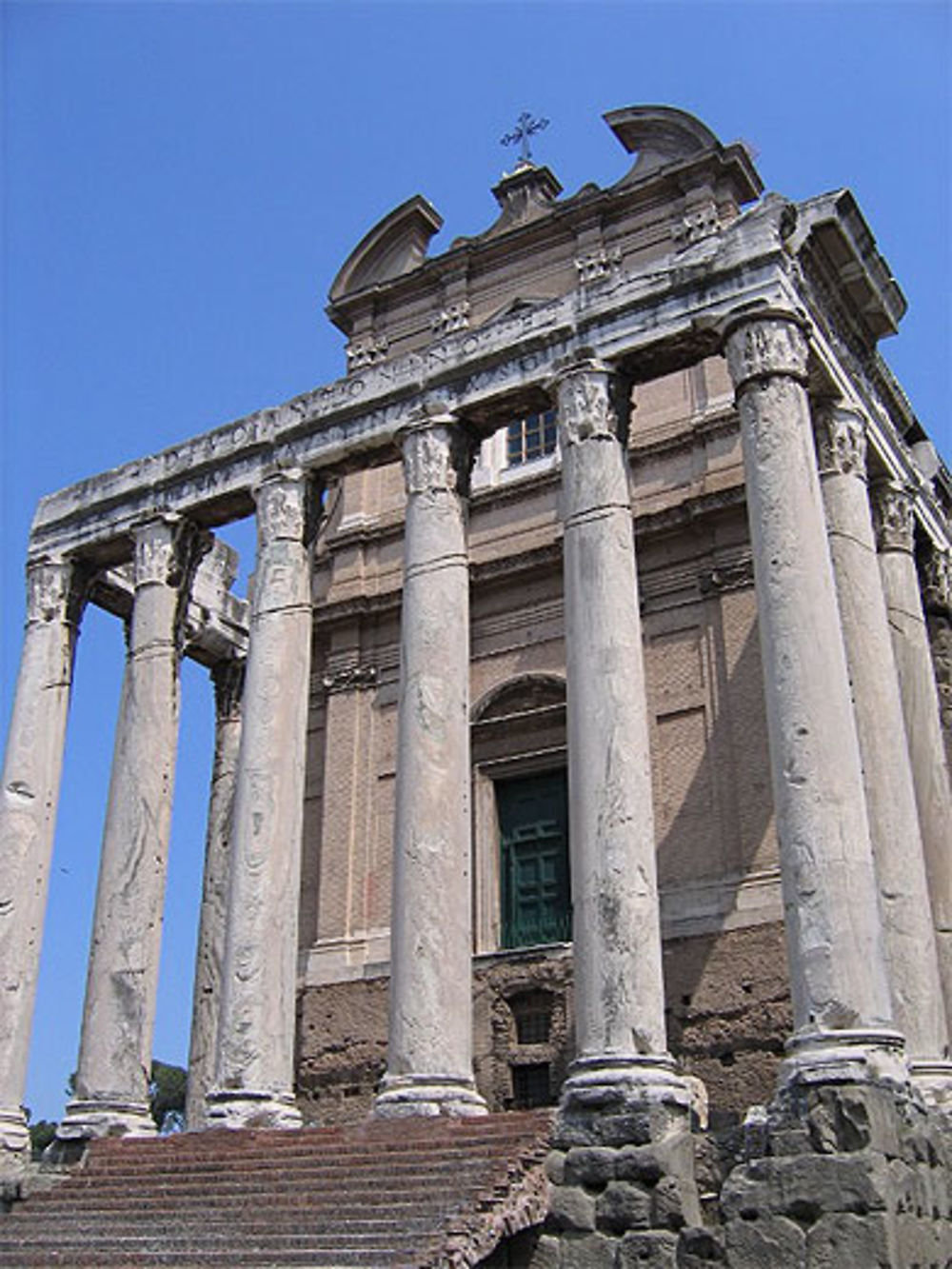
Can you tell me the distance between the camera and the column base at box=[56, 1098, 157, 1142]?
49.3 ft

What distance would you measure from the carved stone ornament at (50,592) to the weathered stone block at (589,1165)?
11.1m

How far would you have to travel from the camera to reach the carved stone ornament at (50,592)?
19.3 metres

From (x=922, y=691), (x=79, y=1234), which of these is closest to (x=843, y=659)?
(x=922, y=691)

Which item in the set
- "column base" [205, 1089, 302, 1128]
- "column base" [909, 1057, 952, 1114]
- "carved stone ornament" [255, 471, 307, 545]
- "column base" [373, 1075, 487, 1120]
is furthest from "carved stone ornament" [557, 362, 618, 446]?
"column base" [205, 1089, 302, 1128]

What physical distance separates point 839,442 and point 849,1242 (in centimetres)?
934

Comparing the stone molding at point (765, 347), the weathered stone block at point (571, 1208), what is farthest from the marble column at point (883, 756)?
the weathered stone block at point (571, 1208)

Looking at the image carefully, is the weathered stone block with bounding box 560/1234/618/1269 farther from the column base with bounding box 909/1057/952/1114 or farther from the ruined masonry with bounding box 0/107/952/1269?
the column base with bounding box 909/1057/952/1114

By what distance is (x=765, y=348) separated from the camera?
47.9ft

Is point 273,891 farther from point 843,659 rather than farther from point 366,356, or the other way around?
point 366,356

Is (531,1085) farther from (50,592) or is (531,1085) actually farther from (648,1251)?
(50,592)

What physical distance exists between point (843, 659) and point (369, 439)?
6960 millimetres

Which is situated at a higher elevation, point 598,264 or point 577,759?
point 598,264

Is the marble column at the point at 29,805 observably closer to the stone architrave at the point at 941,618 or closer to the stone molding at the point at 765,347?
the stone molding at the point at 765,347

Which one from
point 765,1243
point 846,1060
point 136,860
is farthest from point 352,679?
point 765,1243
